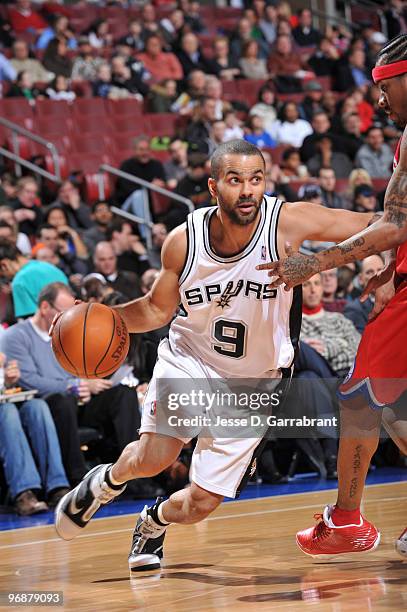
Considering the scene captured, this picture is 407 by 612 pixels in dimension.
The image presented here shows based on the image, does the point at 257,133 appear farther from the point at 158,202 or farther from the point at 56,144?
the point at 56,144

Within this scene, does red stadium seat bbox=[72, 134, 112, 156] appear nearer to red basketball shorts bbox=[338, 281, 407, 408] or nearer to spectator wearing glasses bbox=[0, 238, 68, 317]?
spectator wearing glasses bbox=[0, 238, 68, 317]

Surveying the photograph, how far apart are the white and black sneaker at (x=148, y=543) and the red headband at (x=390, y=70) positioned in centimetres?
206

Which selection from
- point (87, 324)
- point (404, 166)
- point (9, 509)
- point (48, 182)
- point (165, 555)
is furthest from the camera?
point (48, 182)

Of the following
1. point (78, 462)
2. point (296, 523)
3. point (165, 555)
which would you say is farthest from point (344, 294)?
point (165, 555)

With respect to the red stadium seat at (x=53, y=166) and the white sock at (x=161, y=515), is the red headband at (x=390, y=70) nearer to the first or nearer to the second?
the white sock at (x=161, y=515)

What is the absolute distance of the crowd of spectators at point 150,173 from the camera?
23.9ft

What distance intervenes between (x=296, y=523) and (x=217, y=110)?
8.72m

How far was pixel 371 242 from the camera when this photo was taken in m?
3.99

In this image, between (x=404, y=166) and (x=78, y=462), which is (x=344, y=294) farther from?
(x=404, y=166)

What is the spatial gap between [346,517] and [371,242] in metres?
1.22

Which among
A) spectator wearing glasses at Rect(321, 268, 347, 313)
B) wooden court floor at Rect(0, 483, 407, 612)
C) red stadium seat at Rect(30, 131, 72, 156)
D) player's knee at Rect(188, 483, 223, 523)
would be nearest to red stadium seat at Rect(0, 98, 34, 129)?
red stadium seat at Rect(30, 131, 72, 156)

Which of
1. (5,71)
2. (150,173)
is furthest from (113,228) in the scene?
(5,71)

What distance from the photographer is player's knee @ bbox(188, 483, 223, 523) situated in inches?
174

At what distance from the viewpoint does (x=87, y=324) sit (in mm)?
4453
